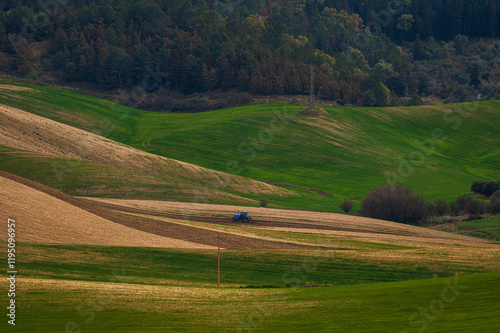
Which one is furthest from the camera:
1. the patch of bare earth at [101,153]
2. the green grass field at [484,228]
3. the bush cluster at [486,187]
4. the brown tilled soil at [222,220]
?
the bush cluster at [486,187]

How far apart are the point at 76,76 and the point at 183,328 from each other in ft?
440

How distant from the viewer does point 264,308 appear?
24000 mm

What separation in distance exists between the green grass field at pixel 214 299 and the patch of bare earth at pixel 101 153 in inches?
1632

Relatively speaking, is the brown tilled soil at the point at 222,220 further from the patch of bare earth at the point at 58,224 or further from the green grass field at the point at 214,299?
the green grass field at the point at 214,299

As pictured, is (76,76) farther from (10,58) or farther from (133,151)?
(133,151)

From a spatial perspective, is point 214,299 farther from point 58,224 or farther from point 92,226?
point 92,226

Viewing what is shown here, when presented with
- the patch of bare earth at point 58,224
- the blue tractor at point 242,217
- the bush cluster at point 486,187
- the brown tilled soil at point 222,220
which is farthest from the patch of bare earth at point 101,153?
the patch of bare earth at point 58,224

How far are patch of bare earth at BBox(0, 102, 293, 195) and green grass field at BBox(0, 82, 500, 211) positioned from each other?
25.6 ft

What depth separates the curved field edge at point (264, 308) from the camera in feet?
68.8

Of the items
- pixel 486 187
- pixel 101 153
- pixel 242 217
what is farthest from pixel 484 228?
pixel 101 153

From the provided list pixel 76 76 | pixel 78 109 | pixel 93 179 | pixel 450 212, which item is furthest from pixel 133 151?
pixel 76 76

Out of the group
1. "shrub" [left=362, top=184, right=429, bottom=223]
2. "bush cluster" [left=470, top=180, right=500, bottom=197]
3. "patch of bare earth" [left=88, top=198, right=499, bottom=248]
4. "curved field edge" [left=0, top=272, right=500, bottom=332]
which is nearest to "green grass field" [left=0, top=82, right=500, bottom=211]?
"bush cluster" [left=470, top=180, right=500, bottom=197]

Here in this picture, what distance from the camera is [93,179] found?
212 feet

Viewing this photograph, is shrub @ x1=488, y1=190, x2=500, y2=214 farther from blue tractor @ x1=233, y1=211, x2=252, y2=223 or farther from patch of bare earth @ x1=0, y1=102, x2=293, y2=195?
blue tractor @ x1=233, y1=211, x2=252, y2=223
